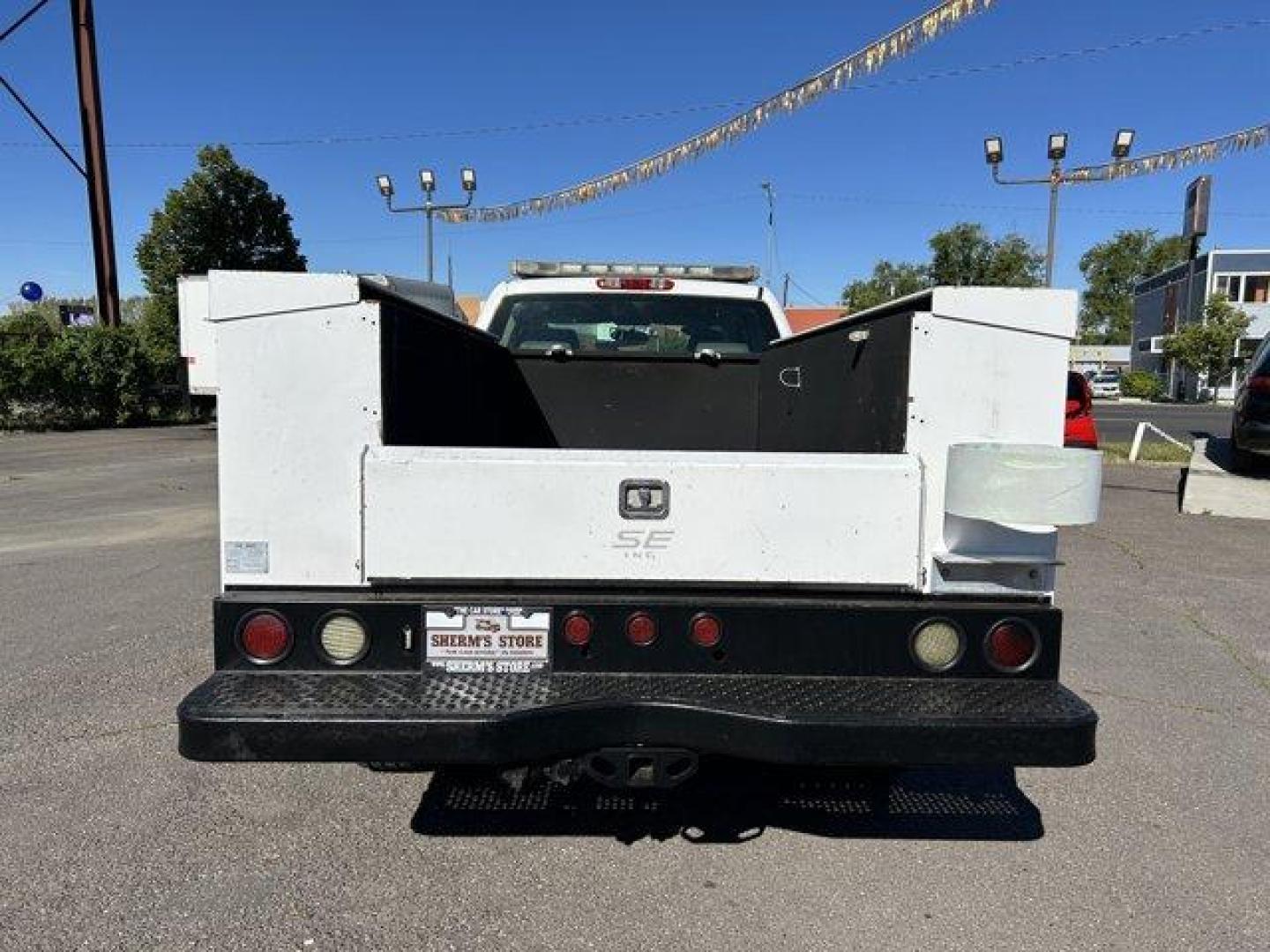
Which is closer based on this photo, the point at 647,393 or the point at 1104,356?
the point at 647,393

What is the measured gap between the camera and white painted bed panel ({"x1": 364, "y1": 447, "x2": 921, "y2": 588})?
2494mm

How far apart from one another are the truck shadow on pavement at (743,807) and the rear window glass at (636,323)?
261cm

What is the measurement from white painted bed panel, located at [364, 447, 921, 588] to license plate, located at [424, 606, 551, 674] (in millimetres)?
109

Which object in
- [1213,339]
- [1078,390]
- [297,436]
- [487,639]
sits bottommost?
[487,639]

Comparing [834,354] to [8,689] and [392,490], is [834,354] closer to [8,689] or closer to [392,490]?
[392,490]

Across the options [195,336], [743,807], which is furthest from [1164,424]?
[743,807]

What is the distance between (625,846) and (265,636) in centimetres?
136

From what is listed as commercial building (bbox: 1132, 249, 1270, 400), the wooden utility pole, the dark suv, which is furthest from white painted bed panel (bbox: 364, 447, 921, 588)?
commercial building (bbox: 1132, 249, 1270, 400)

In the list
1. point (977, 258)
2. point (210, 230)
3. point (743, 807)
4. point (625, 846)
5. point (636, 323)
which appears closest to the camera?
point (625, 846)

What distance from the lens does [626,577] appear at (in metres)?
2.55

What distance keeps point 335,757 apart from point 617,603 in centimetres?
83

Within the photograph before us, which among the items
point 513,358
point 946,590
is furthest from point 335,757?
point 513,358

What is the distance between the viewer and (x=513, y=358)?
14.9 feet

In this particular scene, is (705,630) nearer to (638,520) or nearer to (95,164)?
(638,520)
